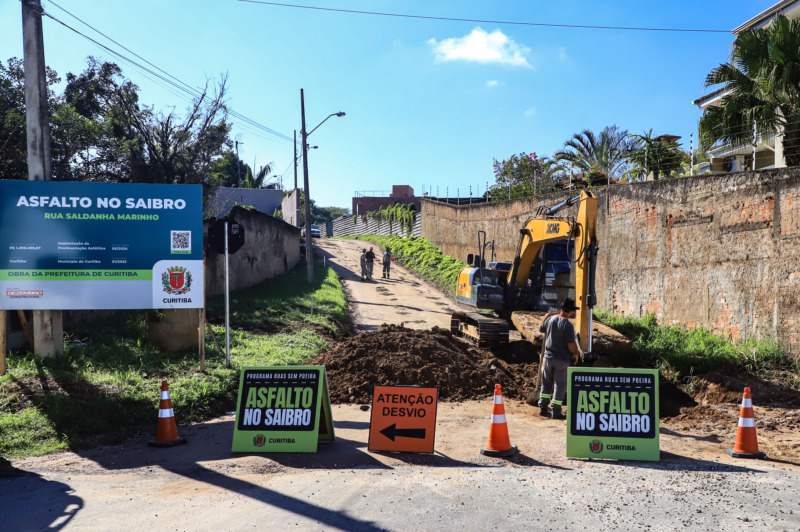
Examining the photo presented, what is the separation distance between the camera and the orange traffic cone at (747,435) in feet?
23.3

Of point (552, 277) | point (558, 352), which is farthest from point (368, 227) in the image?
point (558, 352)

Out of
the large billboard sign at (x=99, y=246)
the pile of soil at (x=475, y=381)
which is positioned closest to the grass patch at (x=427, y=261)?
the pile of soil at (x=475, y=381)

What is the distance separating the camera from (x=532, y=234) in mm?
12797

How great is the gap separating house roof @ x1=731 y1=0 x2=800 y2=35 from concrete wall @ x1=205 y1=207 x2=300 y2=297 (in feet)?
69.3

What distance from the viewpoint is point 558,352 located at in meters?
9.00

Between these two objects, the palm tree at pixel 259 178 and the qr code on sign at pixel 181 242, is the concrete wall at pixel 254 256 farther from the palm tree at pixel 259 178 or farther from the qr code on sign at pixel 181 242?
the palm tree at pixel 259 178

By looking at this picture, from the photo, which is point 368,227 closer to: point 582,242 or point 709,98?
point 709,98

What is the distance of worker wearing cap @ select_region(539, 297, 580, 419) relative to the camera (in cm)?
893

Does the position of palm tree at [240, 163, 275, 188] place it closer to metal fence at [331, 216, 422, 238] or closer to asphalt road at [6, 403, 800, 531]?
metal fence at [331, 216, 422, 238]

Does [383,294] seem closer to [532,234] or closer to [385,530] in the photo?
[532,234]

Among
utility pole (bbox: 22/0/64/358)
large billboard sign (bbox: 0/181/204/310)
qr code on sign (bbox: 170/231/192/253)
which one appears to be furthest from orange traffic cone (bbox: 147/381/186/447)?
utility pole (bbox: 22/0/64/358)

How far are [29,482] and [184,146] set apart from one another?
18417 mm

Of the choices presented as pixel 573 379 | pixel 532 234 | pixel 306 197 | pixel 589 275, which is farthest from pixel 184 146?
pixel 573 379

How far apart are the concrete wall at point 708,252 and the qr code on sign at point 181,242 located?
449 inches
